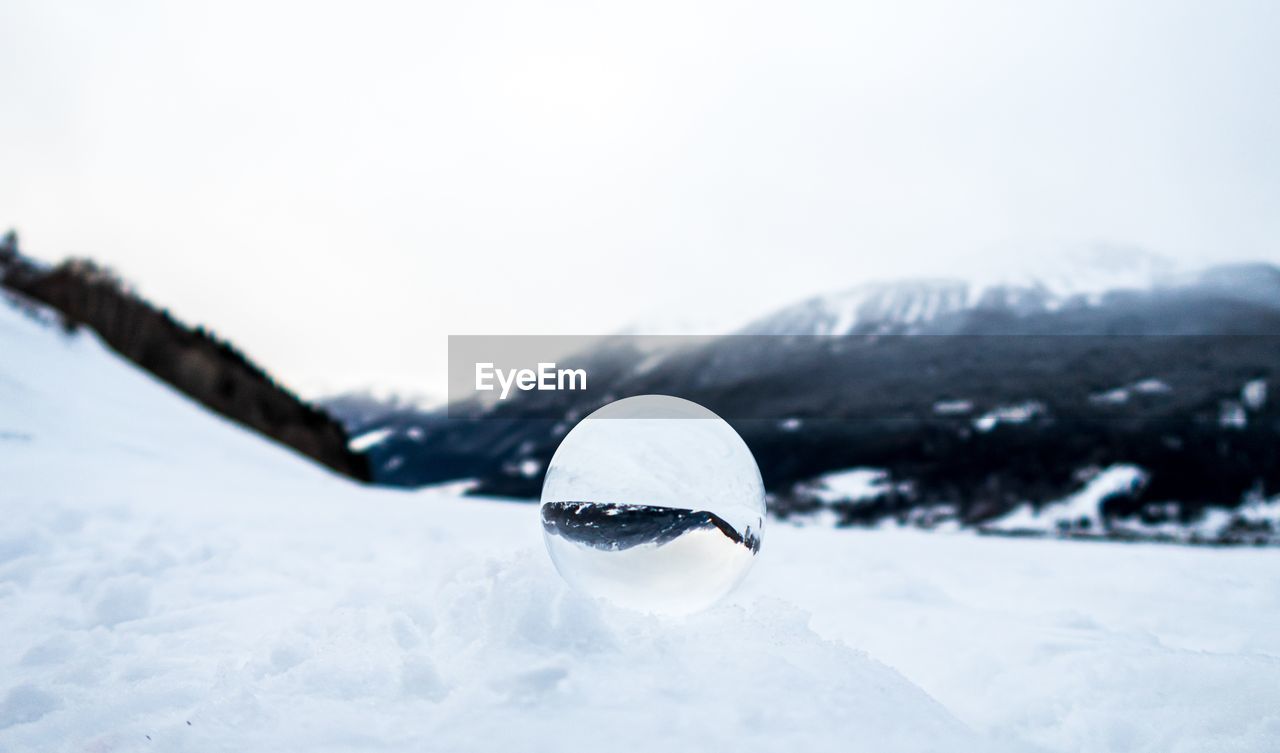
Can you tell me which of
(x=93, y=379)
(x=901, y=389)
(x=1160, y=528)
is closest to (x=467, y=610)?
(x=93, y=379)

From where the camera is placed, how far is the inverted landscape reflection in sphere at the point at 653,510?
3.27m

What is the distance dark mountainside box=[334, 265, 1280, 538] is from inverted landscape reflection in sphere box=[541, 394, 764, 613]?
241ft

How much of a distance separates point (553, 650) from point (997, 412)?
107m

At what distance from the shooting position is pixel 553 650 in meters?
2.82

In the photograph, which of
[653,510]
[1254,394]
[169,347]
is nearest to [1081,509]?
[1254,394]

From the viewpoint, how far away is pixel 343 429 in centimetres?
4253

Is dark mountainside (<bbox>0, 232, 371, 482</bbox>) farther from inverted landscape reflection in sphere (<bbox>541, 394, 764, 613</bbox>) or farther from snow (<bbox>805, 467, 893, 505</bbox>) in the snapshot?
snow (<bbox>805, 467, 893, 505</bbox>)

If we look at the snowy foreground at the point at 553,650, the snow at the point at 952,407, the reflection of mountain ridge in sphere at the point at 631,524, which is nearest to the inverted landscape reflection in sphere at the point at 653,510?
the reflection of mountain ridge in sphere at the point at 631,524

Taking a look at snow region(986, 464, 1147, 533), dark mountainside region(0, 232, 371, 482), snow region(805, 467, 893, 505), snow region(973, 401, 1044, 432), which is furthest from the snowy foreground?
snow region(973, 401, 1044, 432)

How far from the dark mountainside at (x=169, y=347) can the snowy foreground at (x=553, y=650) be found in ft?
81.6

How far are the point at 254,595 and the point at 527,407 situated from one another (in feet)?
577

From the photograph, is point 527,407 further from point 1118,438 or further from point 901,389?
point 1118,438

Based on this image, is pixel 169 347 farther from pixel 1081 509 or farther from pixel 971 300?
pixel 971 300

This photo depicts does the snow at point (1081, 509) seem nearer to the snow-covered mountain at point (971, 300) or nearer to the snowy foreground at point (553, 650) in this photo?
the snowy foreground at point (553, 650)
